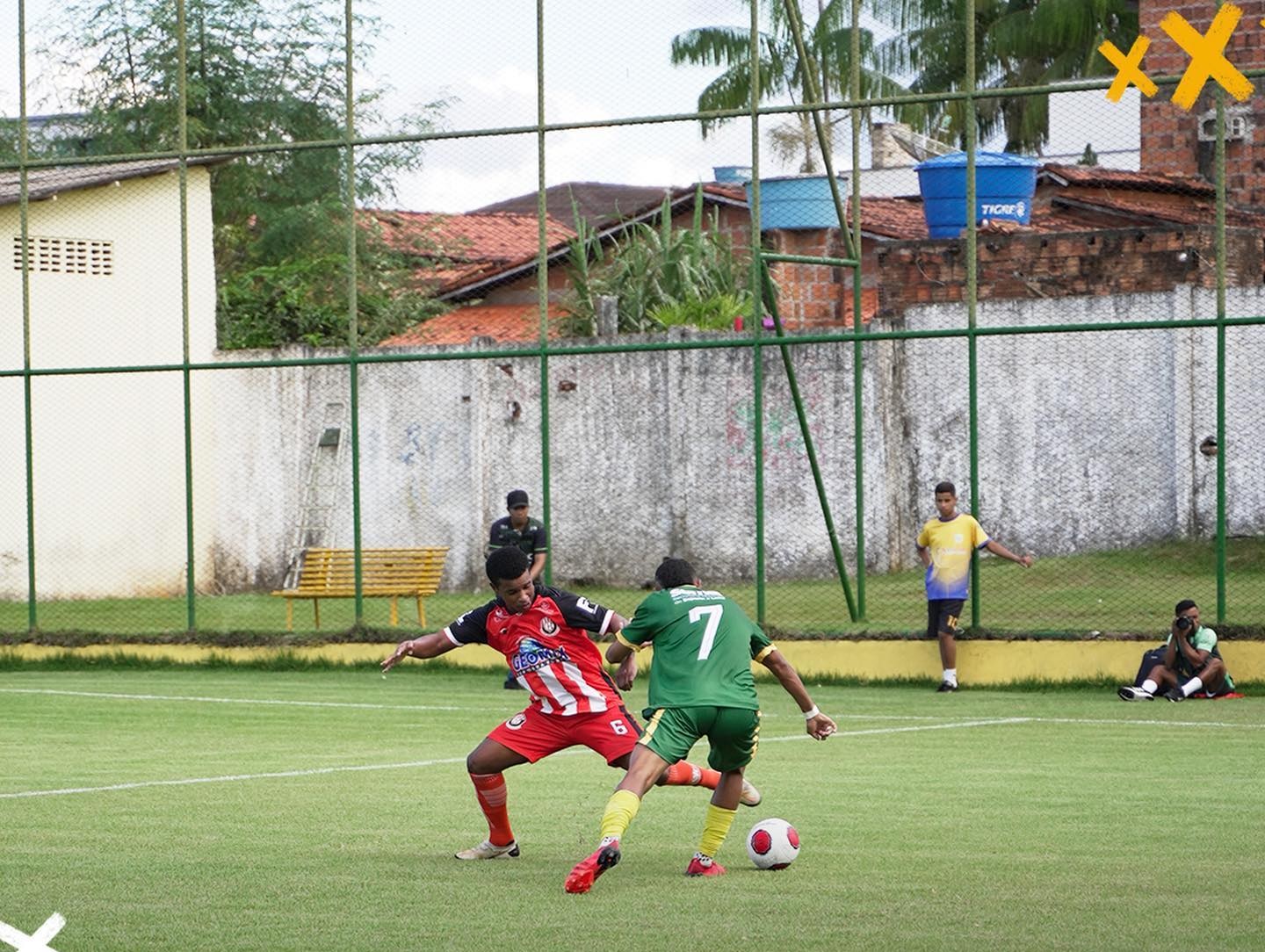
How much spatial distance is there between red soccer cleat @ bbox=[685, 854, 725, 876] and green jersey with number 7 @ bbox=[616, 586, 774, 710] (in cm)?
65

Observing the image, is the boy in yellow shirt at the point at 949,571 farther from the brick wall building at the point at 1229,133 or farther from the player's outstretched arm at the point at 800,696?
the player's outstretched arm at the point at 800,696

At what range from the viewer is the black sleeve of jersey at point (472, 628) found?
30.6 feet

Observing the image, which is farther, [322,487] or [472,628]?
[322,487]

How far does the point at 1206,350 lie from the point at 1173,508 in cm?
185

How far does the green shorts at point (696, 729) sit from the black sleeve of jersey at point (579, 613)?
0.60m

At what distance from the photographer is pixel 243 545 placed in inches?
996

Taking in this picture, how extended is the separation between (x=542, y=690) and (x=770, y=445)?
1601cm

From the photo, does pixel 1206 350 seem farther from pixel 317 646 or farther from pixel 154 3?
pixel 154 3

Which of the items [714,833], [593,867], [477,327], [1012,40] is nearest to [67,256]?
[477,327]

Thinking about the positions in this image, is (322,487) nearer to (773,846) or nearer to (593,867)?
(773,846)

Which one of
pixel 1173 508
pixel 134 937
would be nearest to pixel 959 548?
pixel 1173 508

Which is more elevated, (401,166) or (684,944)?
(401,166)

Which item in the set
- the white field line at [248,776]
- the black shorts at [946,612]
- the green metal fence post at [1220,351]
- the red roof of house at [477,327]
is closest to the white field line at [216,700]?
the white field line at [248,776]

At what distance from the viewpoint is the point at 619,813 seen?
8266 millimetres
